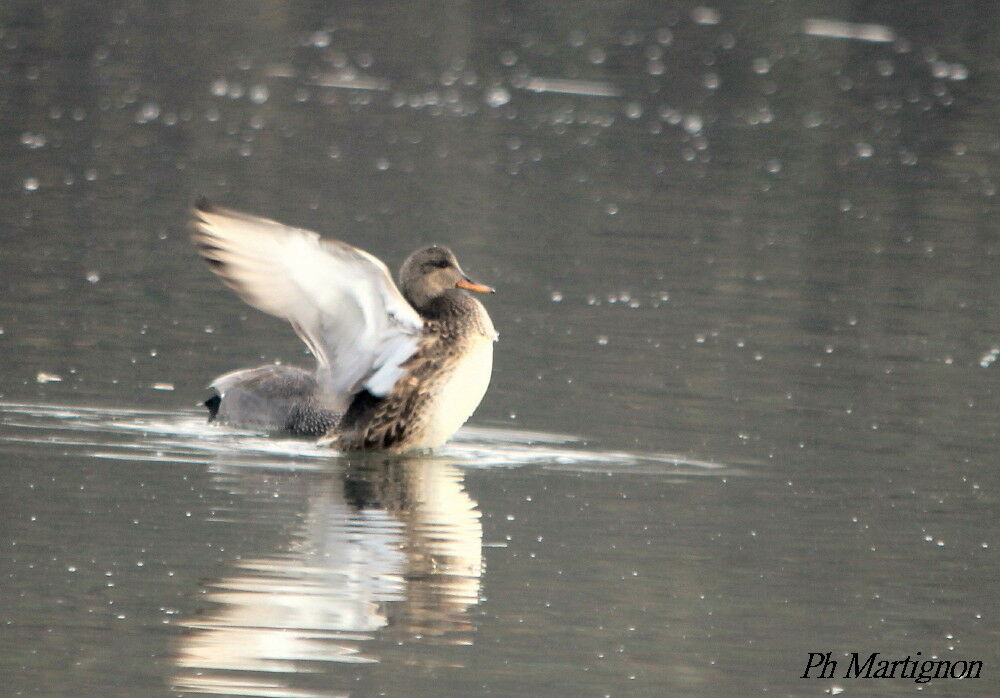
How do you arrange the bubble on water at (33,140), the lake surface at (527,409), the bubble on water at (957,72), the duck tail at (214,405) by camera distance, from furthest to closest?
the bubble on water at (957,72) → the bubble on water at (33,140) → the duck tail at (214,405) → the lake surface at (527,409)

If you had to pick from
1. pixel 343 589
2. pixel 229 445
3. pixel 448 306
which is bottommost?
pixel 229 445

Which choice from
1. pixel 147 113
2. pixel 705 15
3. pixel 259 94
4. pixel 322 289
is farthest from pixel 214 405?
pixel 705 15

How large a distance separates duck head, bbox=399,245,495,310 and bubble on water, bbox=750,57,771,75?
22.2 meters

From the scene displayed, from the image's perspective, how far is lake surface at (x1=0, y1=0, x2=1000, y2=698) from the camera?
6.86 metres

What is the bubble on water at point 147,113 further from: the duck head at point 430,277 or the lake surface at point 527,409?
the duck head at point 430,277

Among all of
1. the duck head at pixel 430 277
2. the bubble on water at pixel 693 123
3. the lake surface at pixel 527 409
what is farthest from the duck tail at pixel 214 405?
the bubble on water at pixel 693 123

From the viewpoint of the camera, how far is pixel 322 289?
9.38 metres

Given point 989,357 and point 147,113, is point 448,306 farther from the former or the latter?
point 147,113

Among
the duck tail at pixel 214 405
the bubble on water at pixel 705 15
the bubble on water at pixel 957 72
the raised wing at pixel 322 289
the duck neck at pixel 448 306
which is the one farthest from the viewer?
the bubble on water at pixel 705 15

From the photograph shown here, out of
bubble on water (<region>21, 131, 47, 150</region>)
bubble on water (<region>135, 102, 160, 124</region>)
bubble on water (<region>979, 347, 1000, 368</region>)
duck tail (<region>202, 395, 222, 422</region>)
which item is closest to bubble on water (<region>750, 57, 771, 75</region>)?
bubble on water (<region>135, 102, 160, 124</region>)

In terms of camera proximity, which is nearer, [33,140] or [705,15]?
[33,140]

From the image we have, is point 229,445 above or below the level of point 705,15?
below

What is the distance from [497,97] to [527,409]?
55.1 feet

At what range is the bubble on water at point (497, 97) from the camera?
26.6 m
